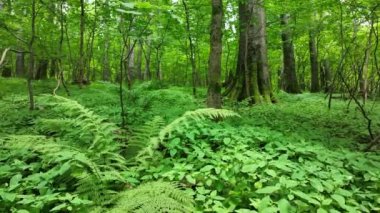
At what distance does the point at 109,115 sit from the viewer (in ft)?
17.5

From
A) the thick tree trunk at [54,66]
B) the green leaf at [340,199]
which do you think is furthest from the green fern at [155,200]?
the thick tree trunk at [54,66]

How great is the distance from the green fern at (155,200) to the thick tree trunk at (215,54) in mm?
2162

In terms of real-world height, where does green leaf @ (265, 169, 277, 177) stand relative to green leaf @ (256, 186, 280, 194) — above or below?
above

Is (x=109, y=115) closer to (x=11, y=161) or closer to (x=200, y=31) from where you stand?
(x=11, y=161)

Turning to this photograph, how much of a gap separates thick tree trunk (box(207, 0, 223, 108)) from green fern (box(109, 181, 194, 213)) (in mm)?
2162

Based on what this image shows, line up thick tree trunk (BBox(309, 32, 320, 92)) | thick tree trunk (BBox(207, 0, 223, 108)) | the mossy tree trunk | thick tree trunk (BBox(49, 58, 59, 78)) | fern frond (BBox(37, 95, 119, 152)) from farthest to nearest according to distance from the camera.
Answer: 1. thick tree trunk (BBox(309, 32, 320, 92))
2. thick tree trunk (BBox(49, 58, 59, 78))
3. the mossy tree trunk
4. thick tree trunk (BBox(207, 0, 223, 108))
5. fern frond (BBox(37, 95, 119, 152))

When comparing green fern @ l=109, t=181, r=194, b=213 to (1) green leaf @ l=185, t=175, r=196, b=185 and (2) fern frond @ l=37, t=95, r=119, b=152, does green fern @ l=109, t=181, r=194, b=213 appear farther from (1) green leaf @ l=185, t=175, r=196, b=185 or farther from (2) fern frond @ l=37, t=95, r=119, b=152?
(2) fern frond @ l=37, t=95, r=119, b=152

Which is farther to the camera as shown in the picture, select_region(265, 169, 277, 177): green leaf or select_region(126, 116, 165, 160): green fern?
select_region(126, 116, 165, 160): green fern

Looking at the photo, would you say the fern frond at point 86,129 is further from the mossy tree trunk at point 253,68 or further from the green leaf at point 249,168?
the mossy tree trunk at point 253,68

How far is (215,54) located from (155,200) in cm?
262

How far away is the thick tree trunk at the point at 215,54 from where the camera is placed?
4508 mm

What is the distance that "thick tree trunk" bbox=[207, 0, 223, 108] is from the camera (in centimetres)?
451

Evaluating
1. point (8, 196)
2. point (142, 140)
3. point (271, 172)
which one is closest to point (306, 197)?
point (271, 172)

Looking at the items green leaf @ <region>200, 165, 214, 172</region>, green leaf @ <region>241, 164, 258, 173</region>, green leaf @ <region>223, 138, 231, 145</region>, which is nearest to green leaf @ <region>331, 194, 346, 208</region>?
green leaf @ <region>241, 164, 258, 173</region>
